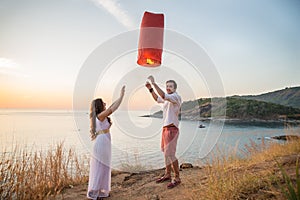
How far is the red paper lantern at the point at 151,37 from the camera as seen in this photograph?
305 centimetres

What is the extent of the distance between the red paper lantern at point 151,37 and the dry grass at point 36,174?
2.15 meters

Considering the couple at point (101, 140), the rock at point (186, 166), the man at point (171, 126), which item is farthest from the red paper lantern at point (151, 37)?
the rock at point (186, 166)

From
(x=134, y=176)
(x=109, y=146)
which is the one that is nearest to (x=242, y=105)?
(x=134, y=176)

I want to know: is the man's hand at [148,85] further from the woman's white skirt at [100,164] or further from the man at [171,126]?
the woman's white skirt at [100,164]

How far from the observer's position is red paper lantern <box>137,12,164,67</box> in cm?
305

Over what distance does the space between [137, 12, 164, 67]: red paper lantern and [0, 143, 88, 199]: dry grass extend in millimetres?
2151

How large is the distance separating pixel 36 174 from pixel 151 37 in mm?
2870

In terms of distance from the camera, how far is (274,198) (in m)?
2.55

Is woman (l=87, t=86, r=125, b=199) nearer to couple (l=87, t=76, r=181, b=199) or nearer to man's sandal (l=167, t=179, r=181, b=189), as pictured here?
couple (l=87, t=76, r=181, b=199)

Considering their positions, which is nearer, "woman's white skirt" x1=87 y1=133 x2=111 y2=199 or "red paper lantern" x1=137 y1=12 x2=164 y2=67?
"red paper lantern" x1=137 y1=12 x2=164 y2=67

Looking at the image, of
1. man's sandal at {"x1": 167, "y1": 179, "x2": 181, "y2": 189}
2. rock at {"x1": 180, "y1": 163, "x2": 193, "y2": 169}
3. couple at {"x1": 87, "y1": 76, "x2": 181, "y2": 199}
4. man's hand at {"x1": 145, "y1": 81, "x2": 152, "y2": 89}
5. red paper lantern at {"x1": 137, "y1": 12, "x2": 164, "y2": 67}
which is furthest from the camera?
rock at {"x1": 180, "y1": 163, "x2": 193, "y2": 169}

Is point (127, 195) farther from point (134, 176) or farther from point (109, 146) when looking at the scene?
point (134, 176)

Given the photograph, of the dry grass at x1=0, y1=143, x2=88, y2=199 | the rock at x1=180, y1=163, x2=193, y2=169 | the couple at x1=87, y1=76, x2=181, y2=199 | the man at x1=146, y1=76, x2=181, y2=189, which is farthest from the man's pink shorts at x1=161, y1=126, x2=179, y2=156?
the rock at x1=180, y1=163, x2=193, y2=169

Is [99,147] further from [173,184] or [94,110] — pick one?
[173,184]
